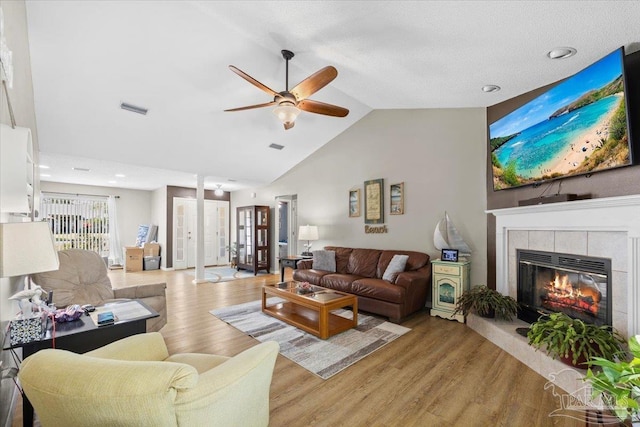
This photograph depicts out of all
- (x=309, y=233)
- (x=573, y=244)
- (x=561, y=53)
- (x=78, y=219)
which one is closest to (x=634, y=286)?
(x=573, y=244)

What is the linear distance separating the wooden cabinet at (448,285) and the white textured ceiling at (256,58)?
85.0 inches

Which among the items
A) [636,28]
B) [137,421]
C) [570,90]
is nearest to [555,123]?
[570,90]

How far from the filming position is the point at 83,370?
924mm

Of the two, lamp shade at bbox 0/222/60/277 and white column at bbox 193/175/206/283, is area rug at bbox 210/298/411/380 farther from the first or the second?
white column at bbox 193/175/206/283

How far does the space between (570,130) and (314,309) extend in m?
3.11

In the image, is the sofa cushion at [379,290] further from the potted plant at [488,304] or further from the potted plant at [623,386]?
the potted plant at [623,386]

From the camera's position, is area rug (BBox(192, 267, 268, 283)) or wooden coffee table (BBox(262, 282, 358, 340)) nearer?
wooden coffee table (BBox(262, 282, 358, 340))

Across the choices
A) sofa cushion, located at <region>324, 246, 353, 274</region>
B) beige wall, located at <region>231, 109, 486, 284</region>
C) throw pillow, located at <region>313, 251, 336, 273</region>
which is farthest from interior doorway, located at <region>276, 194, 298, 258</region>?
sofa cushion, located at <region>324, 246, 353, 274</region>

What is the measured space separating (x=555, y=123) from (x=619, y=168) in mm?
630

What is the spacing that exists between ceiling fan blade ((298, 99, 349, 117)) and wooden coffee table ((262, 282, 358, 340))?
220cm

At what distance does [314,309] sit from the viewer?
3.39 metres

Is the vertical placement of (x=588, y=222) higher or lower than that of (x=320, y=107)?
lower

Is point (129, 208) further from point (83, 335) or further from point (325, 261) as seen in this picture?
point (83, 335)

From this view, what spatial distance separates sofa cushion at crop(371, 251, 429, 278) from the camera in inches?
163
